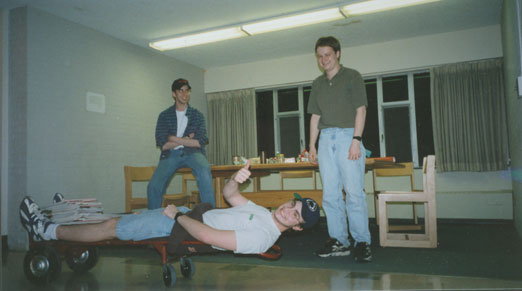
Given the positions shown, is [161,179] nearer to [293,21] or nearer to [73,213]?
[73,213]

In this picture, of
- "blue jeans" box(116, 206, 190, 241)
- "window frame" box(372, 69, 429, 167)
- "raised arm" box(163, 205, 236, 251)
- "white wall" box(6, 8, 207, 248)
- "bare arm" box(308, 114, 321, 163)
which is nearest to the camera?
"raised arm" box(163, 205, 236, 251)

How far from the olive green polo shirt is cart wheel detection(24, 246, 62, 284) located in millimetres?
2207

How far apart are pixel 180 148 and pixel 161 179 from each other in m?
0.34

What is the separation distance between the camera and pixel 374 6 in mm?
4629

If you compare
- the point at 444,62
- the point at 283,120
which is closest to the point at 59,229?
the point at 283,120

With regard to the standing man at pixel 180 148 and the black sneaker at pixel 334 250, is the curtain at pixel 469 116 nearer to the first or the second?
the black sneaker at pixel 334 250

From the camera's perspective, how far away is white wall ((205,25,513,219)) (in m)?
5.50

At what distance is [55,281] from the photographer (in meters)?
2.58

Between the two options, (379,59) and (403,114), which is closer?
(379,59)

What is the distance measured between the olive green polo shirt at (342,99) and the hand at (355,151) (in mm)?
182

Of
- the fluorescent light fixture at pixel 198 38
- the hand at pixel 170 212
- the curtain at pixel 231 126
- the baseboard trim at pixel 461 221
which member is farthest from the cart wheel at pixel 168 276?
the curtain at pixel 231 126

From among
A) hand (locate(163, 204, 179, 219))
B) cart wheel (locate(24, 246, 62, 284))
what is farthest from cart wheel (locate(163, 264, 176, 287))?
cart wheel (locate(24, 246, 62, 284))

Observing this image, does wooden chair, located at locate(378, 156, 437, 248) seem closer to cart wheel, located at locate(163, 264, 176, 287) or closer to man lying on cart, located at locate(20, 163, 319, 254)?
man lying on cart, located at locate(20, 163, 319, 254)

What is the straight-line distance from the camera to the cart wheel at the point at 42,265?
251 centimetres
